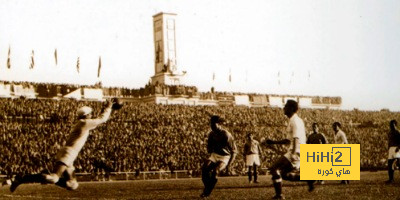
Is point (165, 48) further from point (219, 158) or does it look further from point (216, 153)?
point (219, 158)

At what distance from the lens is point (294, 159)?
13.2 meters

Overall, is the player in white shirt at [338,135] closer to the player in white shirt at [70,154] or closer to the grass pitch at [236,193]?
the grass pitch at [236,193]

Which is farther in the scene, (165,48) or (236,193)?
(165,48)

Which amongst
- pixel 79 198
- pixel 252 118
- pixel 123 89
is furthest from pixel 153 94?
pixel 79 198

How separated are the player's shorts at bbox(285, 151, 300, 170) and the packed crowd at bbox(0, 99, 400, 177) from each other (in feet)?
65.9

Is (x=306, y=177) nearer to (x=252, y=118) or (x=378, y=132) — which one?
(x=252, y=118)

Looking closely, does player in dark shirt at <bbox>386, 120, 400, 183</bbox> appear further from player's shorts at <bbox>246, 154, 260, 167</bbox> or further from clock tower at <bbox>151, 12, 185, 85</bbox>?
clock tower at <bbox>151, 12, 185, 85</bbox>

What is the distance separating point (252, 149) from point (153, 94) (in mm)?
32173

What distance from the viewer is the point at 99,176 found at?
32250 millimetres

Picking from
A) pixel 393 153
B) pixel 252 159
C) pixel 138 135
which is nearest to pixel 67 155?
pixel 393 153

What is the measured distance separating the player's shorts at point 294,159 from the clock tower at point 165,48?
50.5 m

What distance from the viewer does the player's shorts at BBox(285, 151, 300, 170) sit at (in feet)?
43.1

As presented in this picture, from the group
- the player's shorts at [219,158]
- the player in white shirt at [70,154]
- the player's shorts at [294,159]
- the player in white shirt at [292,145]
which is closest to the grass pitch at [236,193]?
the player's shorts at [219,158]

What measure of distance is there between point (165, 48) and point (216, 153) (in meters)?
49.9
